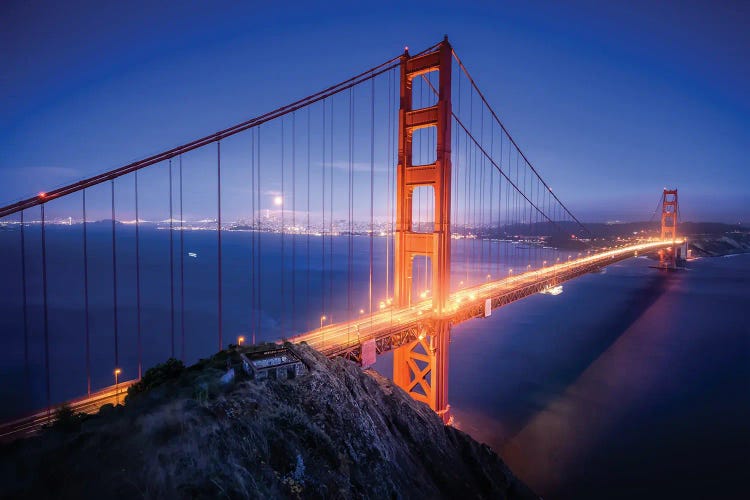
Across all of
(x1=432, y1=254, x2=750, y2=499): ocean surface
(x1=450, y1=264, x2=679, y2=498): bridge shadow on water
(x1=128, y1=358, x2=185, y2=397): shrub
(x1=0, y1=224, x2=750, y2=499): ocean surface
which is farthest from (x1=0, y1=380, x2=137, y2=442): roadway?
(x1=450, y1=264, x2=679, y2=498): bridge shadow on water

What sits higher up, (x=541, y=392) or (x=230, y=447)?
(x=230, y=447)

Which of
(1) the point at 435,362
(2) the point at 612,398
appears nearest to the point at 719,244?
(2) the point at 612,398

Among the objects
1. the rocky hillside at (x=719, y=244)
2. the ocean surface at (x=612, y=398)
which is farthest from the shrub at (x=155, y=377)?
the rocky hillside at (x=719, y=244)

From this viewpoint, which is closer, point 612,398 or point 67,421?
point 67,421

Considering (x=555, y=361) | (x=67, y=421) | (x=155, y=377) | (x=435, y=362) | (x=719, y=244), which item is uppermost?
(x=719, y=244)

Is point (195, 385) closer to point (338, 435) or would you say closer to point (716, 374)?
point (338, 435)

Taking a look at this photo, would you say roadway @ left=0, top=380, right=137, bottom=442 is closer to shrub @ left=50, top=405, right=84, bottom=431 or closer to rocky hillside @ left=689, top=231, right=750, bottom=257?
shrub @ left=50, top=405, right=84, bottom=431

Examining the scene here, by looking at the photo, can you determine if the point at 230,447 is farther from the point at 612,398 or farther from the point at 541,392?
the point at 612,398
